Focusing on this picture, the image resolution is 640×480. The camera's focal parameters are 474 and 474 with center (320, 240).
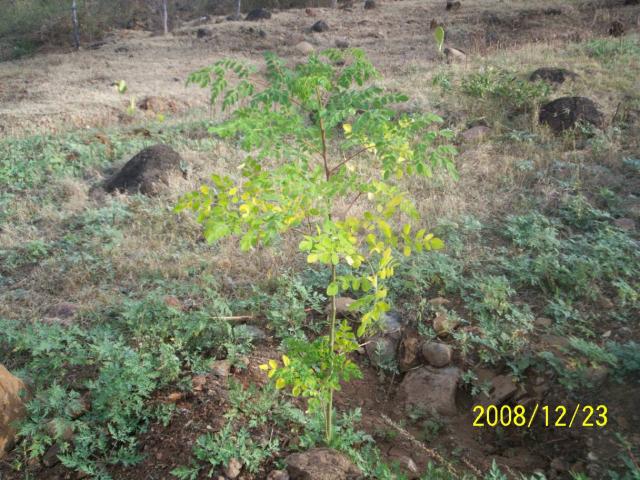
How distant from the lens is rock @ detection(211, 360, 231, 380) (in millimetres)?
3088

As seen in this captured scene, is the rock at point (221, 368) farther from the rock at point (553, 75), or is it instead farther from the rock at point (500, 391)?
the rock at point (553, 75)

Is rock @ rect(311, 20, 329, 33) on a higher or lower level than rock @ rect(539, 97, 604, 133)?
higher

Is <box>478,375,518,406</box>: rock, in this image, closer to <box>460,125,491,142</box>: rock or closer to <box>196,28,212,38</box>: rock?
<box>460,125,491,142</box>: rock

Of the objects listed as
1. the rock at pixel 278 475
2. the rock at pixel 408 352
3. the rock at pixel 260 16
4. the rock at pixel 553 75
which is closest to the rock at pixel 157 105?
the rock at pixel 553 75

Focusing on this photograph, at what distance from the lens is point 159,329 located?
11.0 ft

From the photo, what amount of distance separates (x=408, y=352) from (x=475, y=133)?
4519 millimetres

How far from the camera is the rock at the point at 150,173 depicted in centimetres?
615

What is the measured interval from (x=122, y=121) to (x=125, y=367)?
8.43m

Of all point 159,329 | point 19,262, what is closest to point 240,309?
point 159,329

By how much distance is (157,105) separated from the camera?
11008mm

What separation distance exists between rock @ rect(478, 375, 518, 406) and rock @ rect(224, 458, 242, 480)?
1605mm

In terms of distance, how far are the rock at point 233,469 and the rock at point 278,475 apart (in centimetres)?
16

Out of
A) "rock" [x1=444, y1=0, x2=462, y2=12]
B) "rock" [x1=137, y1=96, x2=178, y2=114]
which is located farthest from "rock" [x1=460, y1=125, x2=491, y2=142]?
"rock" [x1=444, y1=0, x2=462, y2=12]

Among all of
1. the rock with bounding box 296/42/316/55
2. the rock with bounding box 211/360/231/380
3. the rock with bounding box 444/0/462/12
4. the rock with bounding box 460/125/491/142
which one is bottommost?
the rock with bounding box 211/360/231/380
